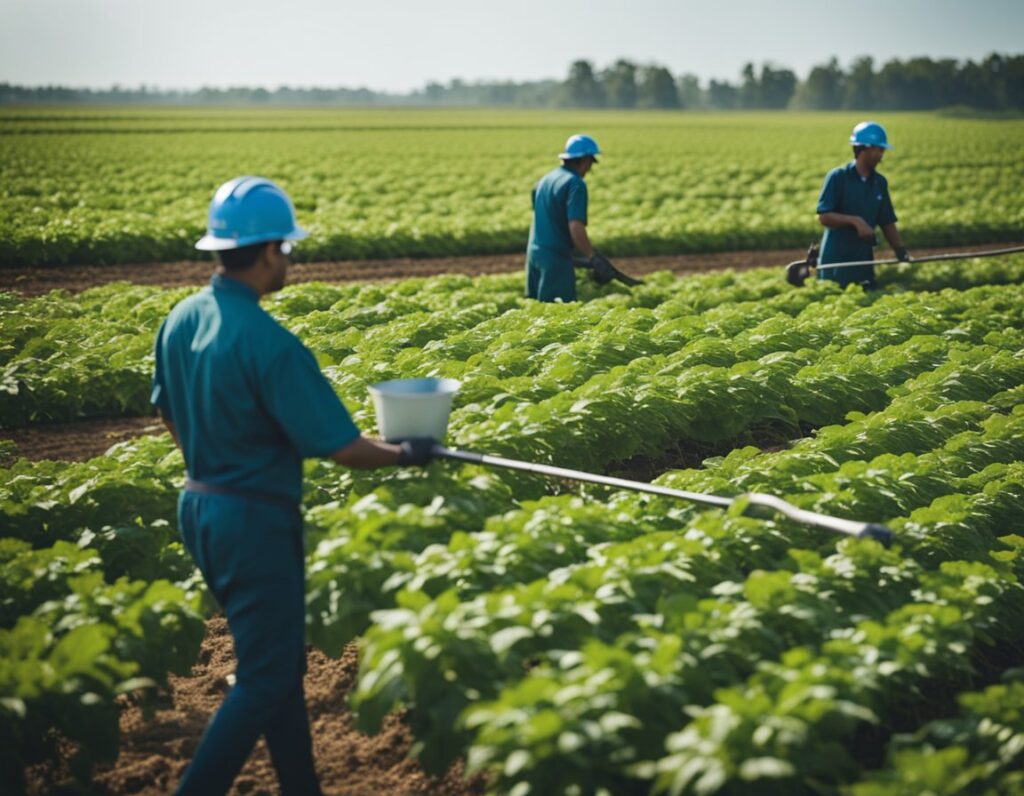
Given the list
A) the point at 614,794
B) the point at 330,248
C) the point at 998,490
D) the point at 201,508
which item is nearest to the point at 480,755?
the point at 614,794

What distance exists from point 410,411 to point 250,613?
1.04m

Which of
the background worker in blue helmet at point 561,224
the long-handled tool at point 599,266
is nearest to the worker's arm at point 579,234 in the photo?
the background worker in blue helmet at point 561,224

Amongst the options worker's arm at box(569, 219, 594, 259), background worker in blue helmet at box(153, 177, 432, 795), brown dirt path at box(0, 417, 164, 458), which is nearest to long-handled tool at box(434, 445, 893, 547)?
background worker in blue helmet at box(153, 177, 432, 795)

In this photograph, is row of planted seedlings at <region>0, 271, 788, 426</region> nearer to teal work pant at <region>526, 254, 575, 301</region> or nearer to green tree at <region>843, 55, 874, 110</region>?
teal work pant at <region>526, 254, 575, 301</region>

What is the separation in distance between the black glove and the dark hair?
35.0 inches

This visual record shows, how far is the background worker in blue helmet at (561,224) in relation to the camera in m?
9.49

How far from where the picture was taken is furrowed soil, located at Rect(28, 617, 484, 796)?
3.87 m

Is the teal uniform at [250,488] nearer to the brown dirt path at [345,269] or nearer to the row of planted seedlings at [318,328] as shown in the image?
the row of planted seedlings at [318,328]

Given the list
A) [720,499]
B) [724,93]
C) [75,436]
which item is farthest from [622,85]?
[720,499]

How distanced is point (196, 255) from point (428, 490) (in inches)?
608

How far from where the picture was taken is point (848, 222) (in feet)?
33.2

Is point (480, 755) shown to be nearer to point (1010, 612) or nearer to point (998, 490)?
point (1010, 612)

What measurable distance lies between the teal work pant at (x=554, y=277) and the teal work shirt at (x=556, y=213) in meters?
0.01

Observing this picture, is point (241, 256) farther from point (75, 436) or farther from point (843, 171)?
point (843, 171)
